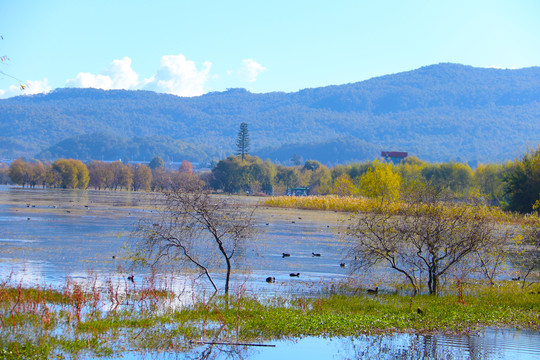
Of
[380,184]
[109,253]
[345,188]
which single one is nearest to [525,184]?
[380,184]

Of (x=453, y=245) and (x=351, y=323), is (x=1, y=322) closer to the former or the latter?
(x=351, y=323)

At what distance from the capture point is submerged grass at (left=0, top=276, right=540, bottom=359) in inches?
621

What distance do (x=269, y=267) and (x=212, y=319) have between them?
541 inches

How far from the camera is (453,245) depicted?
24.1 meters

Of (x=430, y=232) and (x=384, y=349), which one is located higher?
(x=430, y=232)

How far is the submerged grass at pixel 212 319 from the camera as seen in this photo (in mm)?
15781

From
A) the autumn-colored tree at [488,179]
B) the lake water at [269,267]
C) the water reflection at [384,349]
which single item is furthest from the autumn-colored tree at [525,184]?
the water reflection at [384,349]

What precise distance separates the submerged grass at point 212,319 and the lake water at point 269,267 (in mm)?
794

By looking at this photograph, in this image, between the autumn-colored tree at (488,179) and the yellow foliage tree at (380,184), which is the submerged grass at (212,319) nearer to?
the yellow foliage tree at (380,184)

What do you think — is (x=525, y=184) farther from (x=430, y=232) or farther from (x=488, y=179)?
(x=488, y=179)

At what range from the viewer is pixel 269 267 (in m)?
32.2

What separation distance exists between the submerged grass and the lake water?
79 cm

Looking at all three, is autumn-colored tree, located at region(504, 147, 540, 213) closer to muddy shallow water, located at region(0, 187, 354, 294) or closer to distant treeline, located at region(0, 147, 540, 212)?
muddy shallow water, located at region(0, 187, 354, 294)

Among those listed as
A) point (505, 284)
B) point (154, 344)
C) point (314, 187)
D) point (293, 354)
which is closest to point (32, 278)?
point (154, 344)
